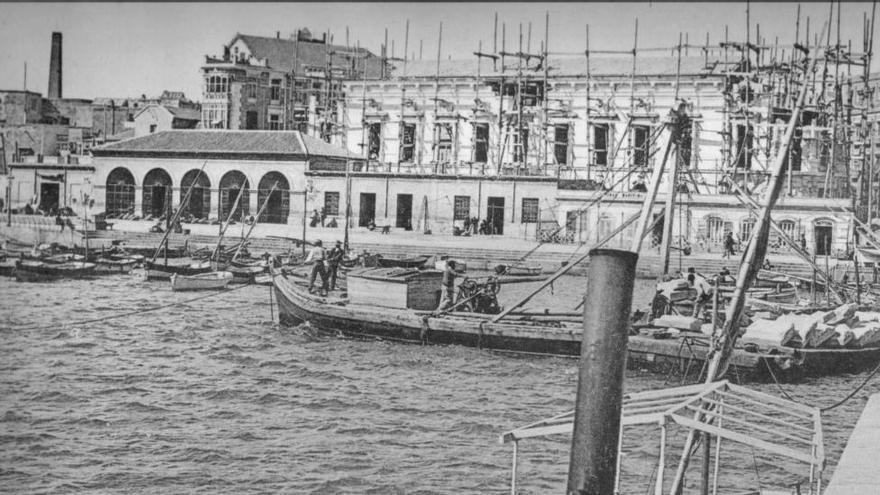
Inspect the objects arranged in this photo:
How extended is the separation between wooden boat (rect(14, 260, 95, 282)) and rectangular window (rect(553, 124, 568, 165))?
25.4 meters

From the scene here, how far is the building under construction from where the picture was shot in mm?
42750

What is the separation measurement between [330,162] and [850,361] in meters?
35.3

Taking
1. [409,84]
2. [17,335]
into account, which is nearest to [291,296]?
[17,335]

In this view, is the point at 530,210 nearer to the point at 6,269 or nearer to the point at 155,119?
the point at 6,269

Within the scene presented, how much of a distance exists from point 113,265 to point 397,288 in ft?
67.7

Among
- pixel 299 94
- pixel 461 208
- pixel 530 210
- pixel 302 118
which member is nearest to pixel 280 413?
pixel 530 210

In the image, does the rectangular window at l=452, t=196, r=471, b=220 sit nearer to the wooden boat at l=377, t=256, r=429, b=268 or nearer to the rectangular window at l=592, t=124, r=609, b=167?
the rectangular window at l=592, t=124, r=609, b=167

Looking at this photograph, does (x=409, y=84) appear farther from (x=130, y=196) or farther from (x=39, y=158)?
(x=39, y=158)

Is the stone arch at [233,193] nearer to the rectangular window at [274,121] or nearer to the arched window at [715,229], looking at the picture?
the rectangular window at [274,121]

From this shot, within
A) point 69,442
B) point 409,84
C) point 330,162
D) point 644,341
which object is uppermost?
point 409,84

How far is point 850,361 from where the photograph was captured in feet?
68.6

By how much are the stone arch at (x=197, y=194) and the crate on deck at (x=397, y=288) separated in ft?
95.9

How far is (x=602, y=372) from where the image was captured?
7.64 metres

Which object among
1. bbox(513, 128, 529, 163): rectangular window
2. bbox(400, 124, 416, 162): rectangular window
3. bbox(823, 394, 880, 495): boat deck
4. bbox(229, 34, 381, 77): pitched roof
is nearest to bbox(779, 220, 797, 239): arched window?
bbox(513, 128, 529, 163): rectangular window
